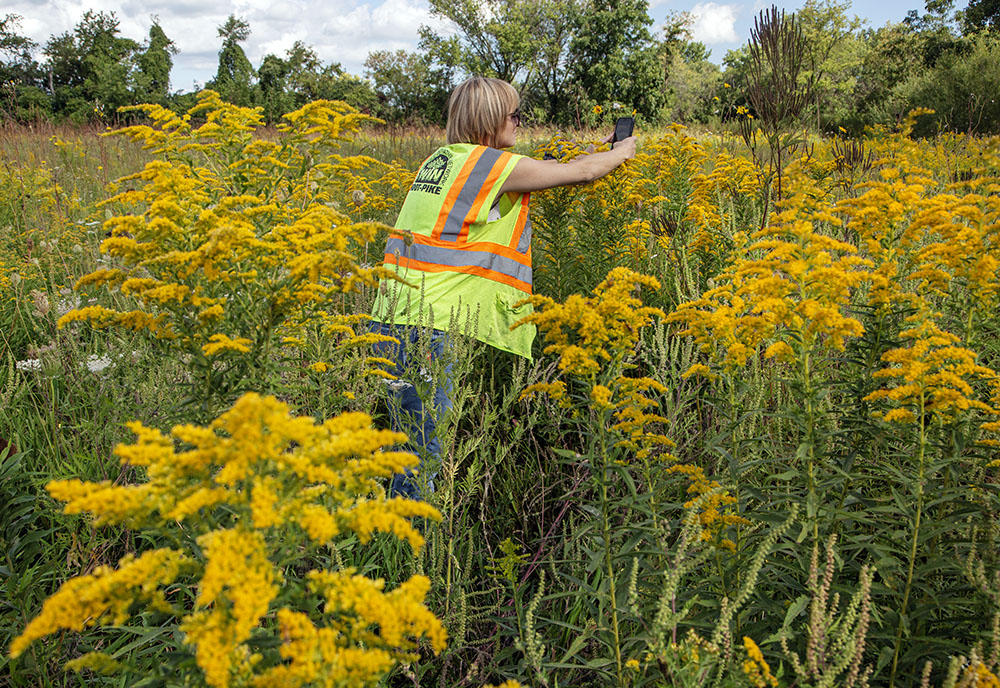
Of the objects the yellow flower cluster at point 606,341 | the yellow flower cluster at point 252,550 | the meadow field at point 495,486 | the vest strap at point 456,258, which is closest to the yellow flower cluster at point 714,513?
the meadow field at point 495,486

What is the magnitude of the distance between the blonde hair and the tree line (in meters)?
19.4

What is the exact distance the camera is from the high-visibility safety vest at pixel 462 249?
3.07m

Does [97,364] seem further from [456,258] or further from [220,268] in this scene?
[456,258]

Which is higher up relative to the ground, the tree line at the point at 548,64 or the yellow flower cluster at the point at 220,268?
the tree line at the point at 548,64

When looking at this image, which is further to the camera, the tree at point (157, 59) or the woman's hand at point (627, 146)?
the tree at point (157, 59)

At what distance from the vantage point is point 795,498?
5.57 ft

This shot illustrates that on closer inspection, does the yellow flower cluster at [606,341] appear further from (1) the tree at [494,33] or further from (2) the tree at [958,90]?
(1) the tree at [494,33]

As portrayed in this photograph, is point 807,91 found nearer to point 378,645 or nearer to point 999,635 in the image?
point 999,635

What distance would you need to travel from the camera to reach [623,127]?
145 inches

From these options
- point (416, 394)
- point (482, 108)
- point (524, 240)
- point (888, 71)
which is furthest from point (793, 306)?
point (888, 71)

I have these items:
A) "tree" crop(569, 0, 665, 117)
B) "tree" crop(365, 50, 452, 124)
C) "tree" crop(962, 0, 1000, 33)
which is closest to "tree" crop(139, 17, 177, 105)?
"tree" crop(365, 50, 452, 124)

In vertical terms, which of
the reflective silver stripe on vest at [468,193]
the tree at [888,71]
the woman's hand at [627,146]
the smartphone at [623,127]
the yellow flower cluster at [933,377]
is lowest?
→ the yellow flower cluster at [933,377]

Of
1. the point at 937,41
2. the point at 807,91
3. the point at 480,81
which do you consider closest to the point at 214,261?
the point at 480,81

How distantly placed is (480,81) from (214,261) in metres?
2.33
